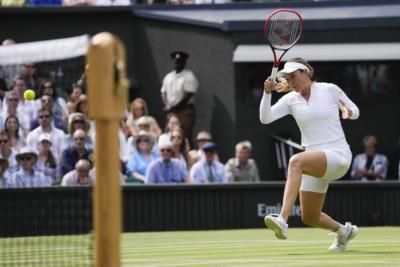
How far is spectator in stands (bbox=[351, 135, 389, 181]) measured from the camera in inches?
745

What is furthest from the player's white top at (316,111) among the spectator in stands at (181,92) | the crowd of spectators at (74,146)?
the spectator in stands at (181,92)

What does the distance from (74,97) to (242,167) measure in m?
3.41

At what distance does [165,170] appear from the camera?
17.4m

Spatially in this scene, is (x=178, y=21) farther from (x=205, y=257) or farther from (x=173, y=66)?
(x=205, y=257)

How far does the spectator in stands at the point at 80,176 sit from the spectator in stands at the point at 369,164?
A: 4869mm

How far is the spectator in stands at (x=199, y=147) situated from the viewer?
18.3 metres

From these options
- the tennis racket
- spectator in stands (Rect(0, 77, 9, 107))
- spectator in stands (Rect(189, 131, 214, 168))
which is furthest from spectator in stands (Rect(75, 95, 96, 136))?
spectator in stands (Rect(0, 77, 9, 107))

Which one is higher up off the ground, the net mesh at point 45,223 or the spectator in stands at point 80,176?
the spectator in stands at point 80,176

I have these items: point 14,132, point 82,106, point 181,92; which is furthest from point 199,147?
point 14,132

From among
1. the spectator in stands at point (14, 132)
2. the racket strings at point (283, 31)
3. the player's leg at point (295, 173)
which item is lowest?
the player's leg at point (295, 173)

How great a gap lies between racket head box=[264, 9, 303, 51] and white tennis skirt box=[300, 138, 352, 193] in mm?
1564

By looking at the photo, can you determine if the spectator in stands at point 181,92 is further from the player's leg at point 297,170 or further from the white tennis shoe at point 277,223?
the white tennis shoe at point 277,223

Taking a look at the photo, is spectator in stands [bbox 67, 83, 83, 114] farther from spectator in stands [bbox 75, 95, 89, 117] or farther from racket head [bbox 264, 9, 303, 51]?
racket head [bbox 264, 9, 303, 51]

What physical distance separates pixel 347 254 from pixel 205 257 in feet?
3.97
